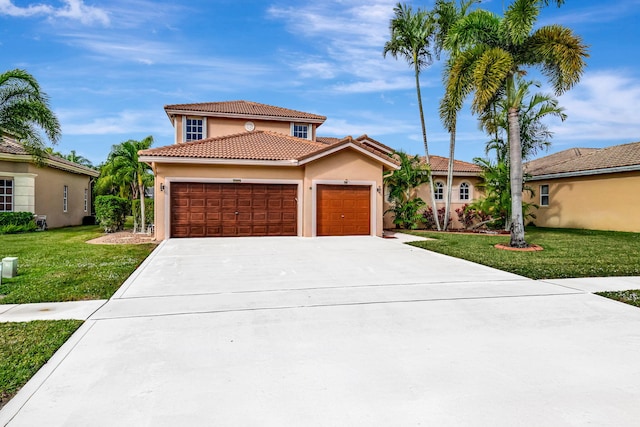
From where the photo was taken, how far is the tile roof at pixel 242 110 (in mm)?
21578

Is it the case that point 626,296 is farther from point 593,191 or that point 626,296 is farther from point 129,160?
point 129,160

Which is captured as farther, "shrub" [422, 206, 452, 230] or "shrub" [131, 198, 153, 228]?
"shrub" [422, 206, 452, 230]

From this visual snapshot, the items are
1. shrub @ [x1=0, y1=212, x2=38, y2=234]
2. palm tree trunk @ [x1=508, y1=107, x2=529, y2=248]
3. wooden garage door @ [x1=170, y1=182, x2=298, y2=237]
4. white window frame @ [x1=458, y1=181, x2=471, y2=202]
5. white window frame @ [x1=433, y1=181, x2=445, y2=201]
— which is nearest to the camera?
palm tree trunk @ [x1=508, y1=107, x2=529, y2=248]

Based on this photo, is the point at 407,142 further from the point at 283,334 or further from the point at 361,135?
the point at 283,334

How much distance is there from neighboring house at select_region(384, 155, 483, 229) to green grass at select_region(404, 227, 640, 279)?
7.16 meters

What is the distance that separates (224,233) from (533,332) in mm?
13276

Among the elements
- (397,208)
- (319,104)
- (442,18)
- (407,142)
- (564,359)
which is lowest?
(564,359)

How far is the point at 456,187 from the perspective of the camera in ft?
77.7

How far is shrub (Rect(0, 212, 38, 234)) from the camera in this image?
60.0 ft

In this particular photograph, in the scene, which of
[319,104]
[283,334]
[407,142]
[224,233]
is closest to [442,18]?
[407,142]

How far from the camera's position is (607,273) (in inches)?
346

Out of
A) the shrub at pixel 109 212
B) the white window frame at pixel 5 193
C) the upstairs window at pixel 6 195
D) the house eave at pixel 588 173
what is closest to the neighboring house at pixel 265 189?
the shrub at pixel 109 212

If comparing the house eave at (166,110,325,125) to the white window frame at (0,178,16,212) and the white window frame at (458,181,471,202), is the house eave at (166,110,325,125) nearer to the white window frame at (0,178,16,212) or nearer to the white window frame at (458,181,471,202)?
the white window frame at (0,178,16,212)

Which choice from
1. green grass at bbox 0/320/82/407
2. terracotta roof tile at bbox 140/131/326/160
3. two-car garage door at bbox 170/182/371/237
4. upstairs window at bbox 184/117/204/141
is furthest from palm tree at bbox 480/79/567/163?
green grass at bbox 0/320/82/407
